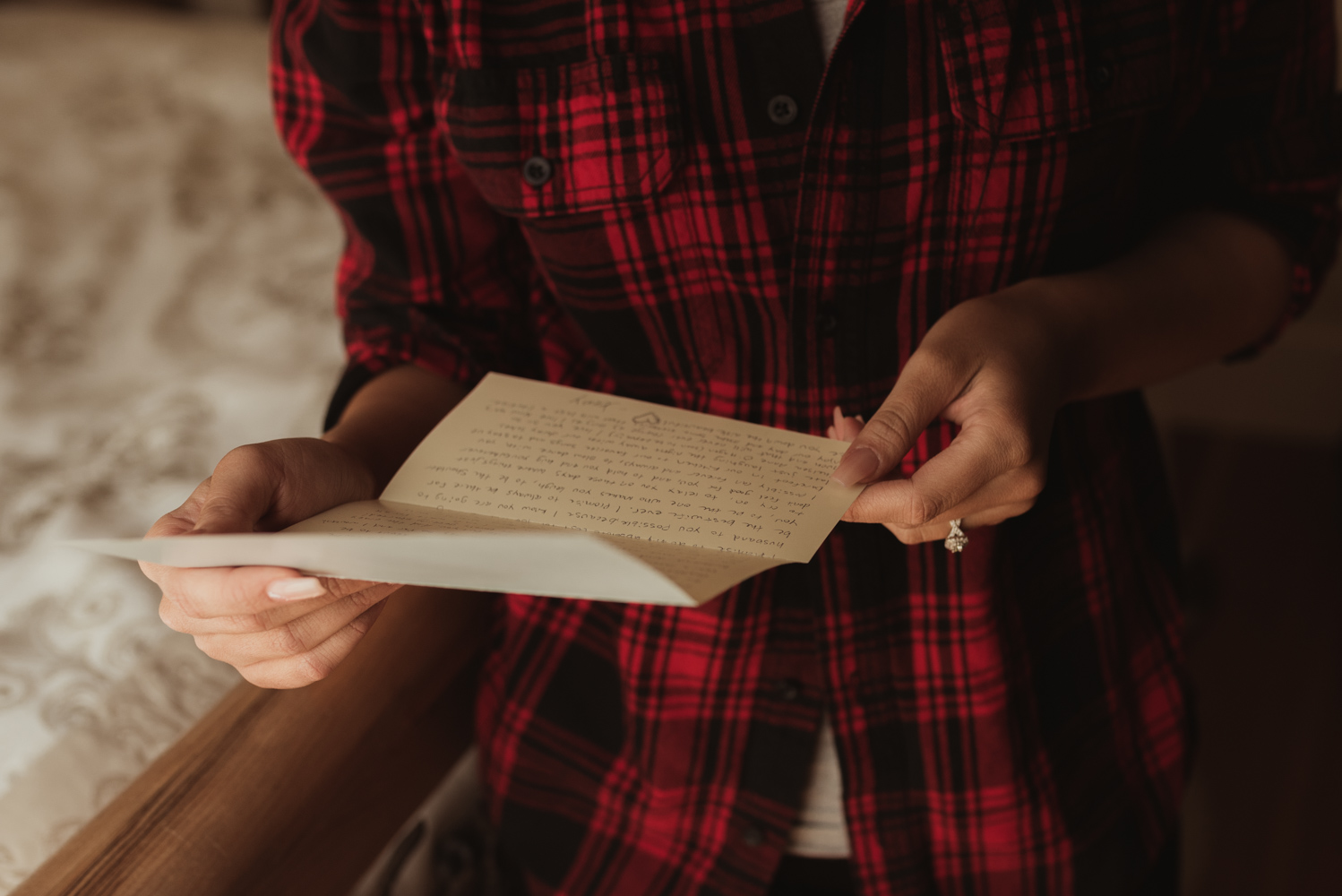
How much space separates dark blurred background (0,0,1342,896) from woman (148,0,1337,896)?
322 millimetres

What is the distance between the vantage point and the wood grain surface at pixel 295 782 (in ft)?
1.50

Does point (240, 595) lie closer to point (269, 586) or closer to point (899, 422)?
point (269, 586)

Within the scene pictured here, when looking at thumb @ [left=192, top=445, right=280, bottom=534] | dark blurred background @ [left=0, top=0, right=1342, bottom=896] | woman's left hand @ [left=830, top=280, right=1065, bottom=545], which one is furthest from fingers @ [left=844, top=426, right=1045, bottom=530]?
dark blurred background @ [left=0, top=0, right=1342, bottom=896]

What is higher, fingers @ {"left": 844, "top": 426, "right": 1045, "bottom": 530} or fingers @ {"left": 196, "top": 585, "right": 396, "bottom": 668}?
fingers @ {"left": 844, "top": 426, "right": 1045, "bottom": 530}

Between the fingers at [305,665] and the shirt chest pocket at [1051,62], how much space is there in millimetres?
410

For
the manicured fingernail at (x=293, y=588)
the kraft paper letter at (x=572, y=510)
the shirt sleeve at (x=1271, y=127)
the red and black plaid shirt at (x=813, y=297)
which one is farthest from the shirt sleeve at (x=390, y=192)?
the shirt sleeve at (x=1271, y=127)

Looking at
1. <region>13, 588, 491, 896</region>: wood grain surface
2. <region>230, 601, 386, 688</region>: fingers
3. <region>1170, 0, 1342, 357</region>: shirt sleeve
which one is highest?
<region>1170, 0, 1342, 357</region>: shirt sleeve

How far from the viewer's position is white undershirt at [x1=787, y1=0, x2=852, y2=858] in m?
0.59

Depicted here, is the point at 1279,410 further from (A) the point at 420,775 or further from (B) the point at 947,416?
(A) the point at 420,775

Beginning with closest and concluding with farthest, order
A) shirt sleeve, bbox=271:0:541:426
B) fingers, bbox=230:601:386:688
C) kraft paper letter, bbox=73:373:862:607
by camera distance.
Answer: kraft paper letter, bbox=73:373:862:607 → fingers, bbox=230:601:386:688 → shirt sleeve, bbox=271:0:541:426

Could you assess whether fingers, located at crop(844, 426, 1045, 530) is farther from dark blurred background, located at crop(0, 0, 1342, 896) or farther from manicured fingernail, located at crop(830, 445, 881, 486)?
dark blurred background, located at crop(0, 0, 1342, 896)

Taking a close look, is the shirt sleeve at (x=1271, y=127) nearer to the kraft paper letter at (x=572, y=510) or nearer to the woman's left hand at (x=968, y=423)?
the woman's left hand at (x=968, y=423)

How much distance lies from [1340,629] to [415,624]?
1.59m

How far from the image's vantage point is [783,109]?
480 millimetres
